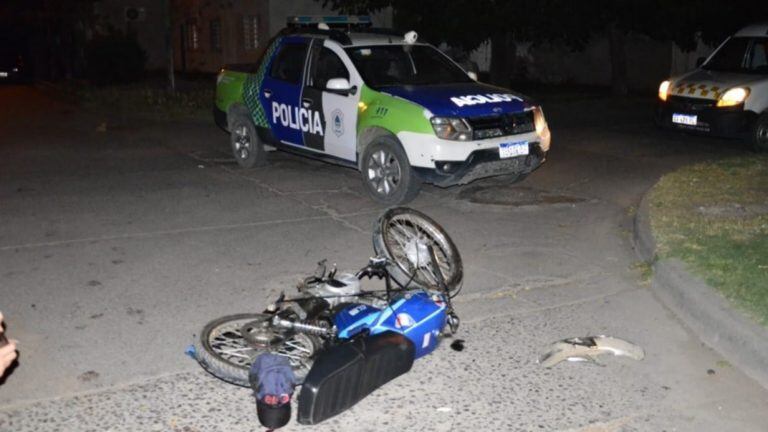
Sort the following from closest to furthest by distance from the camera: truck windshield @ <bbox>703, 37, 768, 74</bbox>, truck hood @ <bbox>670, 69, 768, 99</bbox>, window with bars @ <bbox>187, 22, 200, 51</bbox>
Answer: truck hood @ <bbox>670, 69, 768, 99</bbox>, truck windshield @ <bbox>703, 37, 768, 74</bbox>, window with bars @ <bbox>187, 22, 200, 51</bbox>

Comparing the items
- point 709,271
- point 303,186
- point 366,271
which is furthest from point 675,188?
point 366,271

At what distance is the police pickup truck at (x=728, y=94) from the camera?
1291 centimetres

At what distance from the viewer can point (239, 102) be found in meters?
11.5

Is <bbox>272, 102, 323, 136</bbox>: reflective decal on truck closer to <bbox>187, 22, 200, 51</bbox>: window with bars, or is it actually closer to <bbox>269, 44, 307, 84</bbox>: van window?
<bbox>269, 44, 307, 84</bbox>: van window

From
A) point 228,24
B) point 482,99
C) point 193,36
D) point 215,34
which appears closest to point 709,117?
point 482,99

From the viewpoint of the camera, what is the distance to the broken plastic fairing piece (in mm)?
5367

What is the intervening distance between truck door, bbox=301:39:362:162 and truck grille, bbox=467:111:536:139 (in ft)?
4.91

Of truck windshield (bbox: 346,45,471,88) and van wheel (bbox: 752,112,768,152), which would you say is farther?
van wheel (bbox: 752,112,768,152)

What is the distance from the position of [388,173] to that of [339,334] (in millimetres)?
4673

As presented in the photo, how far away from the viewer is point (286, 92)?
34.9ft

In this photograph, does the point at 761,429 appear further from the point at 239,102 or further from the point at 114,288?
the point at 239,102

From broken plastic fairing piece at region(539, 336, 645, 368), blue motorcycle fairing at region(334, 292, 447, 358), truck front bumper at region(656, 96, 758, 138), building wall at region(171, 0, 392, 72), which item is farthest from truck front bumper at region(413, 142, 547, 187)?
building wall at region(171, 0, 392, 72)

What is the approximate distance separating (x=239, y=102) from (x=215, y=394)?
7.26m

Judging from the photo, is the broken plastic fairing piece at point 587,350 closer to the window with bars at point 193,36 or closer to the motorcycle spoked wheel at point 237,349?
the motorcycle spoked wheel at point 237,349
